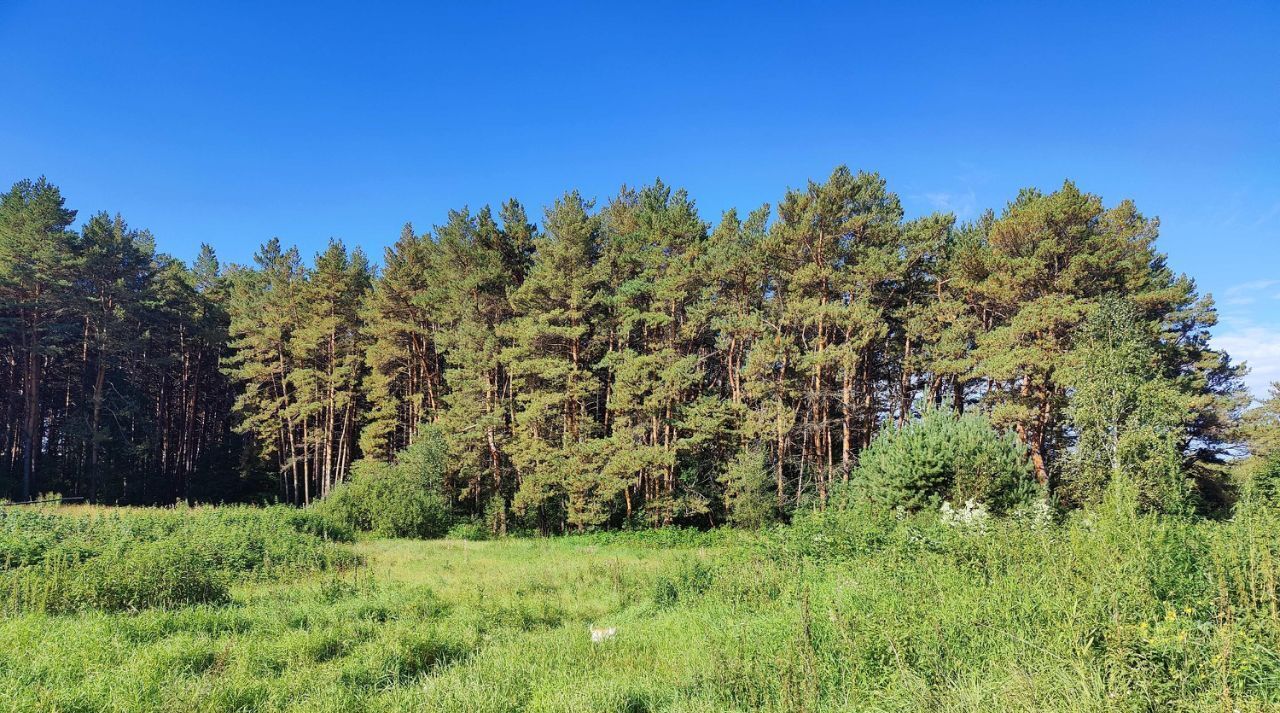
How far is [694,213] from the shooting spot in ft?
75.2

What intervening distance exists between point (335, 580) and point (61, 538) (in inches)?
223

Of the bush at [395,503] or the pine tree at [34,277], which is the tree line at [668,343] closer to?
the pine tree at [34,277]

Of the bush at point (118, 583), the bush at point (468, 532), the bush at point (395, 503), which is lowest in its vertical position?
the bush at point (468, 532)

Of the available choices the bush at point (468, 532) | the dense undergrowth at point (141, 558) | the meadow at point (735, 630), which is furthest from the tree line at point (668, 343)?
the dense undergrowth at point (141, 558)

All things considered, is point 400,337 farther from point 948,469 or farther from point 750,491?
point 948,469

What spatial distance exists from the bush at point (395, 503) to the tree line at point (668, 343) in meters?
1.97

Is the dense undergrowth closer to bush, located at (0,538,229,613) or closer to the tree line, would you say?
bush, located at (0,538,229,613)

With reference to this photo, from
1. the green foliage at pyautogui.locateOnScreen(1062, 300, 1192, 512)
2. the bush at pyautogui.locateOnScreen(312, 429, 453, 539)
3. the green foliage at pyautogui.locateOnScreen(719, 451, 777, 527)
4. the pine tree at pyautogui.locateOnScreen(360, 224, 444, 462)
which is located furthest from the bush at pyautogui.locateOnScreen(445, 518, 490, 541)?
the green foliage at pyautogui.locateOnScreen(1062, 300, 1192, 512)

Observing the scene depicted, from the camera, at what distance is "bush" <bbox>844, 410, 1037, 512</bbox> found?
11.5 metres

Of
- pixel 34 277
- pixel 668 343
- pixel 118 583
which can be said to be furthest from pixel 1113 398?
pixel 34 277

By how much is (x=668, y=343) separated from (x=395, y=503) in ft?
43.1

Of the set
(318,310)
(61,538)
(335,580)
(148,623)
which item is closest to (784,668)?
(148,623)

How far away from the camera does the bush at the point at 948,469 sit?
11500 millimetres

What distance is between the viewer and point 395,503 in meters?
20.8
